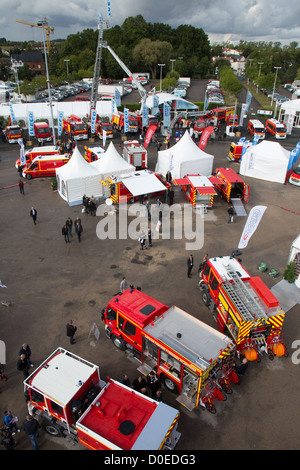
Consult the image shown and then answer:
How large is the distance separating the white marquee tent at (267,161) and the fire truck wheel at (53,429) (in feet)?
75.3

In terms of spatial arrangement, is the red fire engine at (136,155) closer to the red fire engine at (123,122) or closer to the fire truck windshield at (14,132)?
the red fire engine at (123,122)

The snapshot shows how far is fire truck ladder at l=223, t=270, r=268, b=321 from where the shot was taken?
10.5 m

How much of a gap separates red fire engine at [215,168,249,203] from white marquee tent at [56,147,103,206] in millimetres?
8042

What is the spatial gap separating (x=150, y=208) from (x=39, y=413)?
47.1 feet

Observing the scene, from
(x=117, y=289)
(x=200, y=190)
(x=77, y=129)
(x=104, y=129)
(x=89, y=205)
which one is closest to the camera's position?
(x=117, y=289)

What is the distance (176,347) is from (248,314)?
276cm

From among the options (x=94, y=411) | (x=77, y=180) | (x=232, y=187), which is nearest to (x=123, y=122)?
(x=77, y=180)

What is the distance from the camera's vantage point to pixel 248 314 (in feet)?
34.5

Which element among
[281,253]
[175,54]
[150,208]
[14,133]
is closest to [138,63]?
[175,54]

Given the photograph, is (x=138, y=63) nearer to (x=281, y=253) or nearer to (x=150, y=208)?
(x=150, y=208)

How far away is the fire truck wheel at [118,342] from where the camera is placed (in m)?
11.0

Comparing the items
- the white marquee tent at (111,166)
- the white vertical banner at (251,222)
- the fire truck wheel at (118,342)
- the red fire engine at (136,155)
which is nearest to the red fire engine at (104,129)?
the red fire engine at (136,155)

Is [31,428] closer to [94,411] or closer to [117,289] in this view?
[94,411]
